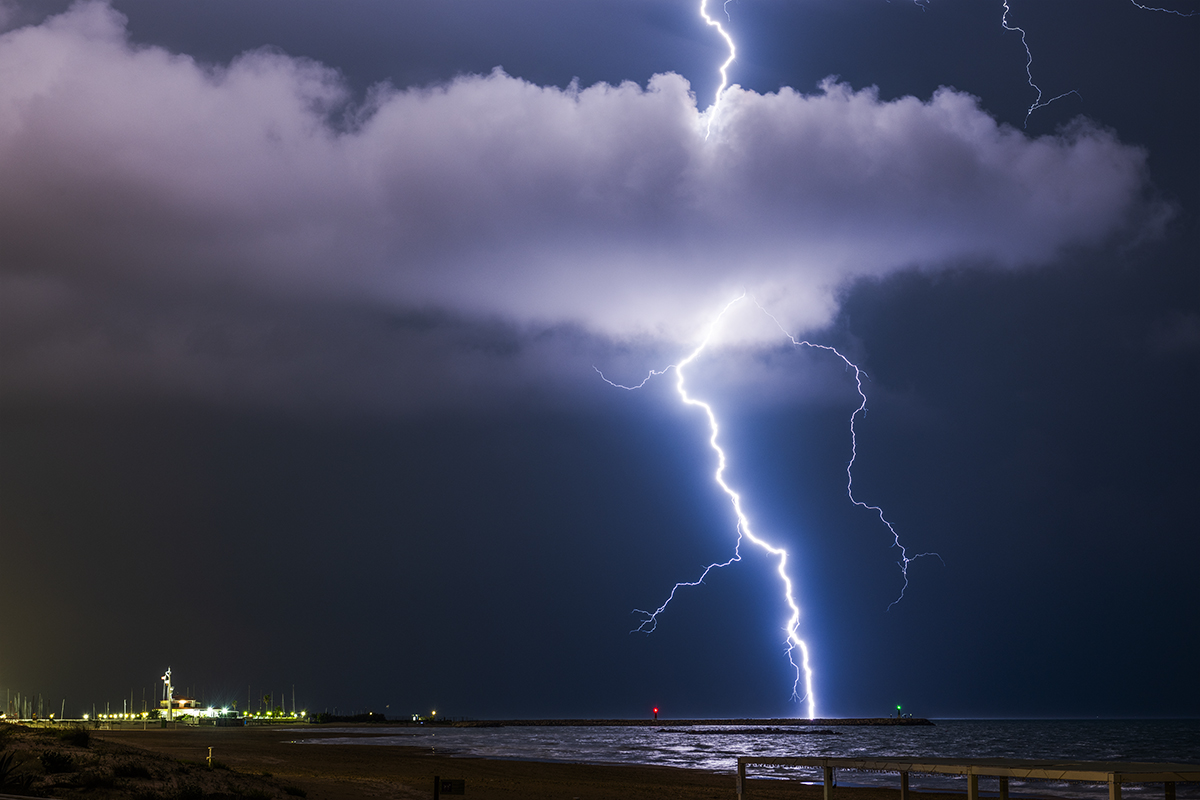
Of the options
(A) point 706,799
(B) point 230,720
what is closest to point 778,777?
(A) point 706,799

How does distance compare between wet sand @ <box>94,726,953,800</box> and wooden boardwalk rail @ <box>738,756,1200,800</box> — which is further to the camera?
wet sand @ <box>94,726,953,800</box>

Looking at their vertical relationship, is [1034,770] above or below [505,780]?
above

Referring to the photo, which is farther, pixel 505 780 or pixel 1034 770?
pixel 505 780

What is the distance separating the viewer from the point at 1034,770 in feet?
26.3

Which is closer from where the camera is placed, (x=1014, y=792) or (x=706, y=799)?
(x=706, y=799)

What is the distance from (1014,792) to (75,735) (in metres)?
21.3

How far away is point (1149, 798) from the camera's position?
2242 cm

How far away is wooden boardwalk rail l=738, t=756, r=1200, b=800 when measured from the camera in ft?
24.2

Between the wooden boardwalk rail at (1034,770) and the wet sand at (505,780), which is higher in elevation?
the wooden boardwalk rail at (1034,770)

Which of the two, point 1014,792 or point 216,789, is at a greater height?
point 216,789

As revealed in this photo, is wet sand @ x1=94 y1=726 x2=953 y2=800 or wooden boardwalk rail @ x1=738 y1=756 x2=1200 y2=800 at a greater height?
wooden boardwalk rail @ x1=738 y1=756 x2=1200 y2=800

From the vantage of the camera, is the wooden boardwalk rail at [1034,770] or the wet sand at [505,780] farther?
the wet sand at [505,780]

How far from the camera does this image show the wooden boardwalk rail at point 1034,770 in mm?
7367

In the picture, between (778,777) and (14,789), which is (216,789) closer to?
(14,789)
